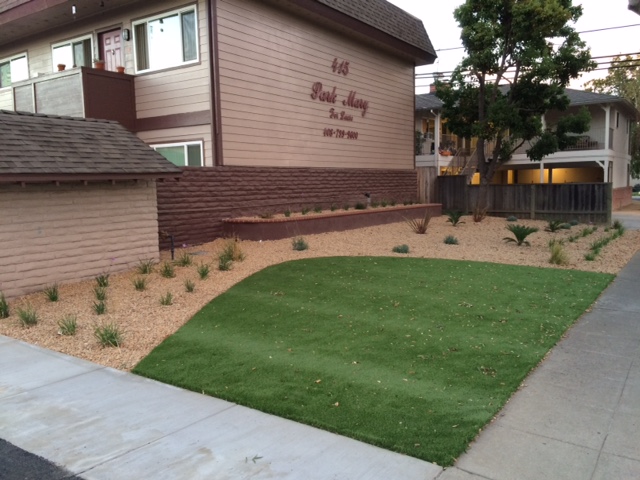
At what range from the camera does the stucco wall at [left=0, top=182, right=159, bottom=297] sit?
849cm

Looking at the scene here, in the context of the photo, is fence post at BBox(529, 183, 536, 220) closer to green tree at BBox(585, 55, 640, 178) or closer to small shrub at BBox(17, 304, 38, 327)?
small shrub at BBox(17, 304, 38, 327)

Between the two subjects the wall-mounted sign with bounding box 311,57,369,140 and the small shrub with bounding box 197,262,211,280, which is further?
the wall-mounted sign with bounding box 311,57,369,140

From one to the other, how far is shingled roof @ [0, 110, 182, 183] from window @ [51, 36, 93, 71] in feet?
19.8

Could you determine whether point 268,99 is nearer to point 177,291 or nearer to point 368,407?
point 177,291

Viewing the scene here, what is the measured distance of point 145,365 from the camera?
18.9 ft

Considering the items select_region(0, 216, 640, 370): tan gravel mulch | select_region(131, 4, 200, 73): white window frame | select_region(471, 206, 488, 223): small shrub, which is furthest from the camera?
select_region(471, 206, 488, 223): small shrub

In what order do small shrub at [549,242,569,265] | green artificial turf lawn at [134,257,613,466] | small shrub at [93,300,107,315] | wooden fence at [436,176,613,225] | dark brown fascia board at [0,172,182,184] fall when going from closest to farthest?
green artificial turf lawn at [134,257,613,466]
small shrub at [93,300,107,315]
dark brown fascia board at [0,172,182,184]
small shrub at [549,242,569,265]
wooden fence at [436,176,613,225]

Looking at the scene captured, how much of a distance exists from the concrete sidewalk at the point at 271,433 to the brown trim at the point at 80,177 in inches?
139

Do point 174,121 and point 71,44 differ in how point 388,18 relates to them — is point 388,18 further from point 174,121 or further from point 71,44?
point 71,44

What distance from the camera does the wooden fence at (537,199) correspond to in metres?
19.3

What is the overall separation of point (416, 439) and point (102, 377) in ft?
10.9

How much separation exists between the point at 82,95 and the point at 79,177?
531cm

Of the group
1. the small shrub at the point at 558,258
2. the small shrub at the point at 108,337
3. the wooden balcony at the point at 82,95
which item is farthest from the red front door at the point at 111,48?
the small shrub at the point at 558,258

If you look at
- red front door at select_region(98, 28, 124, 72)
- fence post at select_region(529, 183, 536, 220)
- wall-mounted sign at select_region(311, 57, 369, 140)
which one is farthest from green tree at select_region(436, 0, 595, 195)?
red front door at select_region(98, 28, 124, 72)
